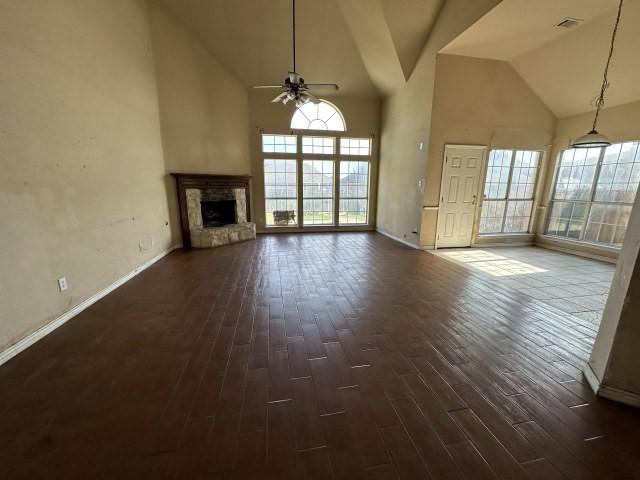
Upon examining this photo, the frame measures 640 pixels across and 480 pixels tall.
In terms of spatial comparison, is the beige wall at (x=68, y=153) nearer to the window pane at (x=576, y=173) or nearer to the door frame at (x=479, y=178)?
the door frame at (x=479, y=178)

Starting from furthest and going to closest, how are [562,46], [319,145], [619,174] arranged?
[319,145] → [619,174] → [562,46]

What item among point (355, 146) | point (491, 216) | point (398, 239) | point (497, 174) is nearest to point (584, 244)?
point (491, 216)

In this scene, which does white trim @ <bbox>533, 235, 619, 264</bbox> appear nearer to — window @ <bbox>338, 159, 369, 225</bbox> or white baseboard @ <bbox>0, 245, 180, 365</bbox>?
window @ <bbox>338, 159, 369, 225</bbox>

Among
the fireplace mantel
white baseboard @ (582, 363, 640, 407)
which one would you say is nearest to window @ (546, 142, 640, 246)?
white baseboard @ (582, 363, 640, 407)

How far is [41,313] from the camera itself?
2.31m

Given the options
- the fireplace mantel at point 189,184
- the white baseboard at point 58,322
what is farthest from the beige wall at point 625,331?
the fireplace mantel at point 189,184

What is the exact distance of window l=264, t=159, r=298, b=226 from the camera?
7014 mm

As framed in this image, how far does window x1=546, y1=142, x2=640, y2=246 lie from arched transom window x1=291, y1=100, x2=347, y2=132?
5.12m

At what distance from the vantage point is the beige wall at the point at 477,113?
4.91 meters

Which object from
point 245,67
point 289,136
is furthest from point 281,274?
point 245,67

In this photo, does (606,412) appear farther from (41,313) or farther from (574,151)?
(574,151)

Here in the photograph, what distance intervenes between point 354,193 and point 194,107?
438 centimetres

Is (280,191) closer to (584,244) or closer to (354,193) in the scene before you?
(354,193)

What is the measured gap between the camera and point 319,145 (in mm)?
7109
